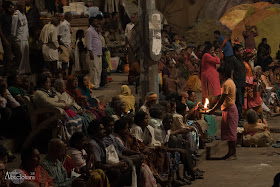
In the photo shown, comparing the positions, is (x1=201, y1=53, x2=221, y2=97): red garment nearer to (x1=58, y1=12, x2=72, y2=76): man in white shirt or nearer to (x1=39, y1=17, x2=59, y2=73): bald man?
(x1=58, y1=12, x2=72, y2=76): man in white shirt

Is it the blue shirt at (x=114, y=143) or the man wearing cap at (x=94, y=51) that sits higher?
the man wearing cap at (x=94, y=51)

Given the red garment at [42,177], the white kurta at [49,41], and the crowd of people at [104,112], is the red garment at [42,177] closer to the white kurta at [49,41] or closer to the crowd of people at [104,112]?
the crowd of people at [104,112]

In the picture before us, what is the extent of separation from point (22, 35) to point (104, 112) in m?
3.71

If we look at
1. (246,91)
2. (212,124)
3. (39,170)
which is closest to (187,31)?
(246,91)

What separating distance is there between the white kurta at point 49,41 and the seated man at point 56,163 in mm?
7024

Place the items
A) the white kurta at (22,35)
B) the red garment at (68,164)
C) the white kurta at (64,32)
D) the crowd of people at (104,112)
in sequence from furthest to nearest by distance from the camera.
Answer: the white kurta at (64,32)
the white kurta at (22,35)
the crowd of people at (104,112)
the red garment at (68,164)

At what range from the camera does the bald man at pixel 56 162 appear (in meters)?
8.49

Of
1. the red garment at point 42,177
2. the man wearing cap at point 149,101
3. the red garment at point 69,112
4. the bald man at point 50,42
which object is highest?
the bald man at point 50,42

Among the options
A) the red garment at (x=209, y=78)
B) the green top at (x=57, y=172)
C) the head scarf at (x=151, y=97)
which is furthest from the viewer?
the red garment at (x=209, y=78)

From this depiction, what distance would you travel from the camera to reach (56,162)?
28.3 ft

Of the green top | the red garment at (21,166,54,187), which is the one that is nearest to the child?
the green top

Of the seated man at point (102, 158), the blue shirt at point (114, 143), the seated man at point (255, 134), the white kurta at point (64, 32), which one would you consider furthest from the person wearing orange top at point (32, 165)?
the white kurta at point (64, 32)

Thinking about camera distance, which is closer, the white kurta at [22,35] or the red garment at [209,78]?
the white kurta at [22,35]

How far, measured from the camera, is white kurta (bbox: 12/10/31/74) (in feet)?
49.1
